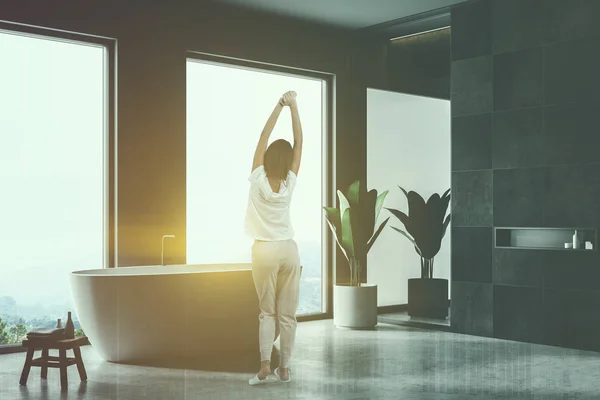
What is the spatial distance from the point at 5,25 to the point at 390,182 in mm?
3622

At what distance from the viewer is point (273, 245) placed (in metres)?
3.83

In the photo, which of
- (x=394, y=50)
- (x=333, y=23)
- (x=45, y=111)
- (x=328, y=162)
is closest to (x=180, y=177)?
(x=45, y=111)

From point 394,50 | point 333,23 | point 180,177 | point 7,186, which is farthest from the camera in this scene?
point 394,50

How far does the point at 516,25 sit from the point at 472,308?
2.11 m

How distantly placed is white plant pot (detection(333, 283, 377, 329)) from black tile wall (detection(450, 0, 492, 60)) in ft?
6.45

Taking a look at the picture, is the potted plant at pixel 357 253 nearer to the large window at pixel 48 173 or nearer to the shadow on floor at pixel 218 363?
the shadow on floor at pixel 218 363

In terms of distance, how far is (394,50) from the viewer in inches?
275

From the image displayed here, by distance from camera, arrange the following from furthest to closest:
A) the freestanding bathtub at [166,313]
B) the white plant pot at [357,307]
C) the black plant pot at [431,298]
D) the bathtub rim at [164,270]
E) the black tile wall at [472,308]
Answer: the black plant pot at [431,298] < the white plant pot at [357,307] < the black tile wall at [472,308] < the bathtub rim at [164,270] < the freestanding bathtub at [166,313]

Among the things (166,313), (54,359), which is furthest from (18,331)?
(166,313)

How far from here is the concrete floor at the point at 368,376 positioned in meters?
3.70

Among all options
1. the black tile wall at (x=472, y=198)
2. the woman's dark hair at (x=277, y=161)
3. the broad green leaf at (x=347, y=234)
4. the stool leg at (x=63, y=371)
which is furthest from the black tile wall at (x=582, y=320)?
the stool leg at (x=63, y=371)

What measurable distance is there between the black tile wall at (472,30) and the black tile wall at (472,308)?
1758 millimetres

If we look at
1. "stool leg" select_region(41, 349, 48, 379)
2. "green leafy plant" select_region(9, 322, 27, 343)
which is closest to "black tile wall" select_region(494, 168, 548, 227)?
"stool leg" select_region(41, 349, 48, 379)

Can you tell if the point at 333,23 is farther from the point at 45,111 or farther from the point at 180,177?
the point at 45,111
